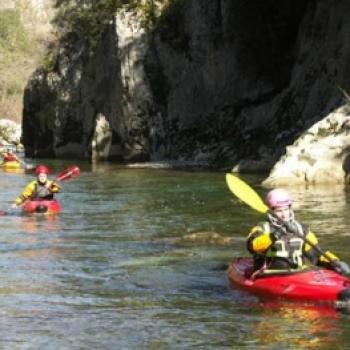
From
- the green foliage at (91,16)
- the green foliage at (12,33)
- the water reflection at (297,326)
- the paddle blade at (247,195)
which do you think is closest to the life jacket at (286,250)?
the water reflection at (297,326)

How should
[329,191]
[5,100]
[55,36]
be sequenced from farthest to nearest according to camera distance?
[5,100], [55,36], [329,191]

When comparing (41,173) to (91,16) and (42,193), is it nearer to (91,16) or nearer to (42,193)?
(42,193)

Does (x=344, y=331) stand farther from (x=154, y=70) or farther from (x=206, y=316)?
(x=154, y=70)

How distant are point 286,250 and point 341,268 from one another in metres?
0.57

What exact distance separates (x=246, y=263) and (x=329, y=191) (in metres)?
11.5

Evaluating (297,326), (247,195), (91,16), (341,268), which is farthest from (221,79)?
(297,326)

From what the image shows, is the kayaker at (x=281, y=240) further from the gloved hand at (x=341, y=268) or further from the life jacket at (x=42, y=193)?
the life jacket at (x=42, y=193)

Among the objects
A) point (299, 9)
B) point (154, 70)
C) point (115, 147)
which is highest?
point (299, 9)

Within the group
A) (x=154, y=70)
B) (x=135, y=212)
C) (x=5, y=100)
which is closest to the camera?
(x=135, y=212)

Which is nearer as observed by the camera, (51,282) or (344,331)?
(344,331)

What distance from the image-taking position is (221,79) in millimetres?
35156

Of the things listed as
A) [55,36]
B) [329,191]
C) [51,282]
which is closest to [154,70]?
[55,36]

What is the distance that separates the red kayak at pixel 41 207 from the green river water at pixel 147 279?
0.57 ft

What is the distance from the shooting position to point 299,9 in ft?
111
